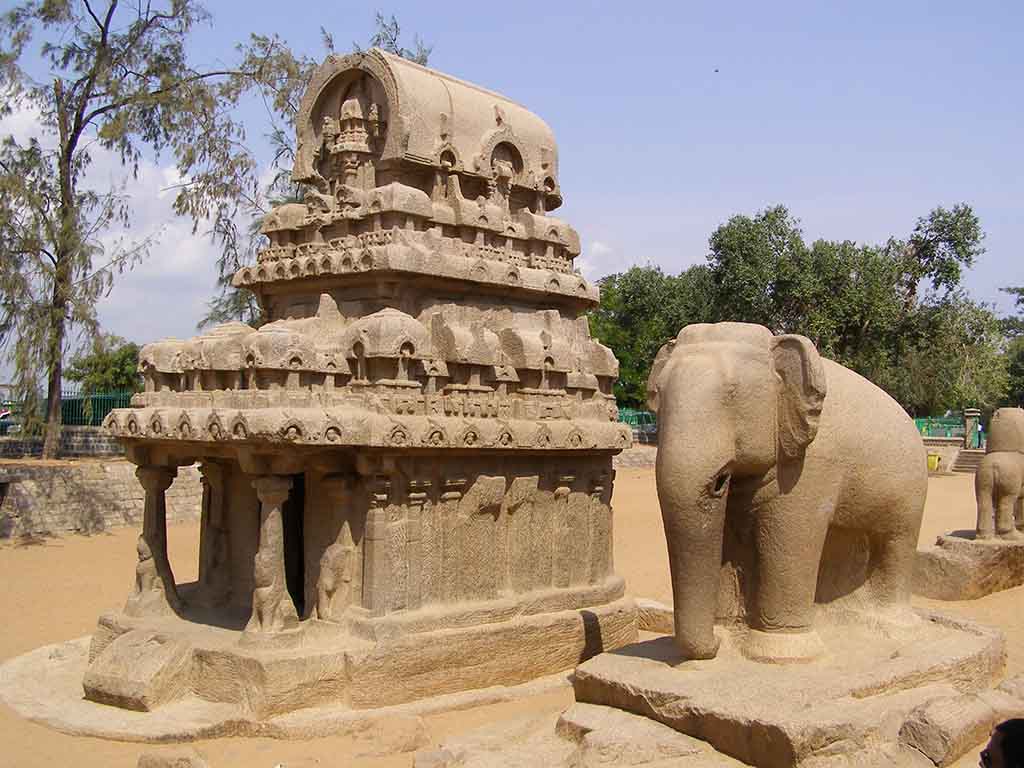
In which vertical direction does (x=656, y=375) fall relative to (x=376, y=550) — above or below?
above

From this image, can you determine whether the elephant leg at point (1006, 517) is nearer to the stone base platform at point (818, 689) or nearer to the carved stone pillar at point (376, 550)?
the stone base platform at point (818, 689)

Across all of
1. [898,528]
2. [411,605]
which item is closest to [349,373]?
[411,605]

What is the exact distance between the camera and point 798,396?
6371 mm

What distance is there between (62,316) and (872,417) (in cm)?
1777

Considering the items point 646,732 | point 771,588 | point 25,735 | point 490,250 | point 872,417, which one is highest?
point 490,250

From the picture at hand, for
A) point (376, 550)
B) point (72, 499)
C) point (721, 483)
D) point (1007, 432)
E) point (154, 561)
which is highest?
point (1007, 432)

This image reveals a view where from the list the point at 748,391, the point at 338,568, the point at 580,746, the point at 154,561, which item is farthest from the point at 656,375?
the point at 154,561

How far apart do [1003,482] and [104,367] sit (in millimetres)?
18137

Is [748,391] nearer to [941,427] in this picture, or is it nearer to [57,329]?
[57,329]

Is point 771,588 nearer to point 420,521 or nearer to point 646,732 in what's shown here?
point 646,732

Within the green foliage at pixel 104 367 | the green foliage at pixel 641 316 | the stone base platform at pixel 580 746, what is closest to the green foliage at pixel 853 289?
the green foliage at pixel 641 316

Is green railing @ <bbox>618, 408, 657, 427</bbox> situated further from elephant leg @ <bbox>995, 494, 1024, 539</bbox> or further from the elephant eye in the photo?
the elephant eye

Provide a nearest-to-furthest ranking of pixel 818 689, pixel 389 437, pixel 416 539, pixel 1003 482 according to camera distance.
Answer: pixel 818 689
pixel 389 437
pixel 416 539
pixel 1003 482

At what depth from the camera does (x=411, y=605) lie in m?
8.68
